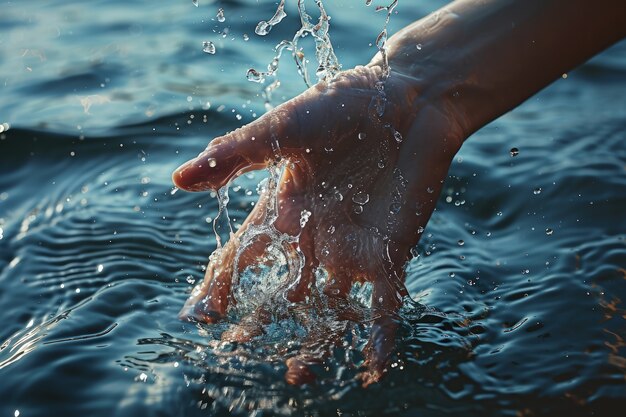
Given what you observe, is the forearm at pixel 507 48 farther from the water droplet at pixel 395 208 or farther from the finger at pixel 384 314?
the finger at pixel 384 314

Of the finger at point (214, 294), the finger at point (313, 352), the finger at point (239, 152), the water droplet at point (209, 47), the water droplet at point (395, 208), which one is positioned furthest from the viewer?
the water droplet at point (209, 47)

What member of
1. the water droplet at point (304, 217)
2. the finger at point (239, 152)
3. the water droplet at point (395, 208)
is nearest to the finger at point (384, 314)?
the water droplet at point (395, 208)

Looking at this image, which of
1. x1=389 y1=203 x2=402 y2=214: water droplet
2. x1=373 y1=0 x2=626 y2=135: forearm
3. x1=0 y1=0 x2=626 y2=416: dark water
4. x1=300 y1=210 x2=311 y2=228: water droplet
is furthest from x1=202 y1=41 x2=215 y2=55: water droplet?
x1=389 y1=203 x2=402 y2=214: water droplet

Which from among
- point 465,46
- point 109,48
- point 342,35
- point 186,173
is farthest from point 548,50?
point 109,48

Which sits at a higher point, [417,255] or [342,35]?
[342,35]

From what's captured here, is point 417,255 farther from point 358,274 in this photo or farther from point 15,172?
point 15,172

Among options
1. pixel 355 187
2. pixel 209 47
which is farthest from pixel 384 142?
pixel 209 47

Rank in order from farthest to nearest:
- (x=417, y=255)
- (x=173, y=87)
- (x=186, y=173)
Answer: (x=173, y=87), (x=417, y=255), (x=186, y=173)
